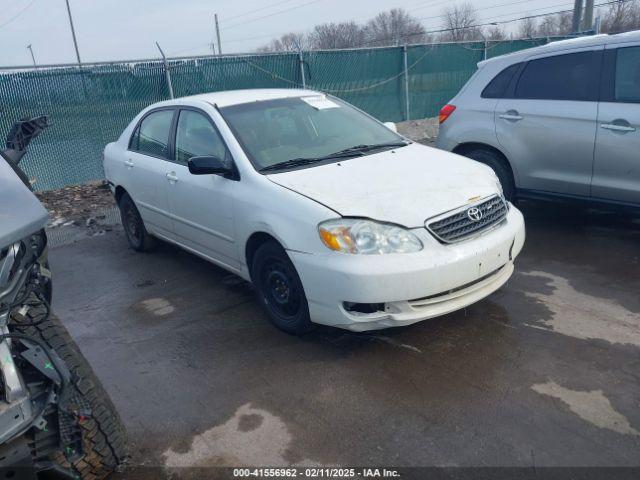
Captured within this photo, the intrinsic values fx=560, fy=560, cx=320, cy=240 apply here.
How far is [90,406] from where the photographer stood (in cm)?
251

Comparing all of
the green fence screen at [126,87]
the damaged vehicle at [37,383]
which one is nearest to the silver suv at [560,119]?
the damaged vehicle at [37,383]

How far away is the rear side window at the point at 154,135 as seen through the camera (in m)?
5.34

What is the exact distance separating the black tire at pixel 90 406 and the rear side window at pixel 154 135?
2.91m

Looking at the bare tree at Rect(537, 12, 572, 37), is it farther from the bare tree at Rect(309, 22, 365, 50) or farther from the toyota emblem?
the toyota emblem

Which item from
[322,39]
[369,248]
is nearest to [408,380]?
[369,248]

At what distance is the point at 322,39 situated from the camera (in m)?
54.1

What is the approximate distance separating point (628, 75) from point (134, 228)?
5192 mm

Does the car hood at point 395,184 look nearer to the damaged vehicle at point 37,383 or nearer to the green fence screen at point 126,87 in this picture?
the damaged vehicle at point 37,383

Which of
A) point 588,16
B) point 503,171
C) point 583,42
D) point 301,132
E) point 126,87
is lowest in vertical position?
point 503,171

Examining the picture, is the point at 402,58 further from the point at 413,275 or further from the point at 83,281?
the point at 413,275

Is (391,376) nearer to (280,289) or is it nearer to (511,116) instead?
(280,289)

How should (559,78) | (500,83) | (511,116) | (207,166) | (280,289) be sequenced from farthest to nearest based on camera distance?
(500,83), (511,116), (559,78), (207,166), (280,289)

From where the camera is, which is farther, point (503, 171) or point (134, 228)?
point (134, 228)

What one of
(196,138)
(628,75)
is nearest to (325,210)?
(196,138)
